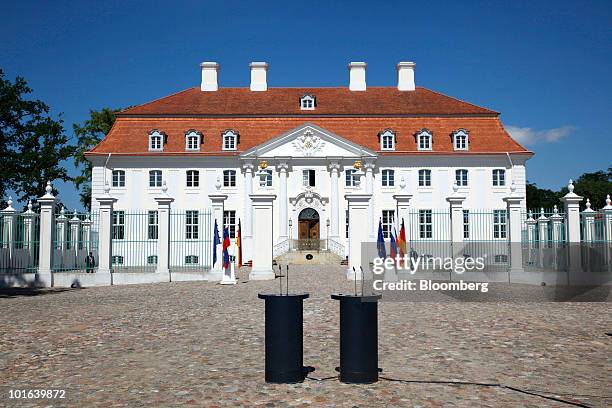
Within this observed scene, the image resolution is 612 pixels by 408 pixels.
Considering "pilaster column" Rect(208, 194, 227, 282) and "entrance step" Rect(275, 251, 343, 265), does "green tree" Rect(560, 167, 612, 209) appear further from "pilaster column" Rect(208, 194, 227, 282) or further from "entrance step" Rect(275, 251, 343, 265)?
"pilaster column" Rect(208, 194, 227, 282)

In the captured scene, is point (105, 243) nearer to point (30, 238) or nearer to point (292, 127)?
point (30, 238)

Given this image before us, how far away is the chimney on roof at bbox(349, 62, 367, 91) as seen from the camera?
4691cm

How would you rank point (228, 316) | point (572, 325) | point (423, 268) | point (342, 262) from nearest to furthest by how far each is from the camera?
point (572, 325), point (228, 316), point (423, 268), point (342, 262)

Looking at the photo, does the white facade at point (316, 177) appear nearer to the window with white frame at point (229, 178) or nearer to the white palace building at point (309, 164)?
the white palace building at point (309, 164)

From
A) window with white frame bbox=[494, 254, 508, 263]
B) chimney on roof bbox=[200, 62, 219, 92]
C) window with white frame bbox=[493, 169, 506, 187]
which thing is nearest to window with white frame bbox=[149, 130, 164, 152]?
chimney on roof bbox=[200, 62, 219, 92]

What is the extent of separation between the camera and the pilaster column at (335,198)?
39.9m

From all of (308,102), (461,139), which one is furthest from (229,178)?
(461,139)

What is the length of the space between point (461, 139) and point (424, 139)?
2529 millimetres

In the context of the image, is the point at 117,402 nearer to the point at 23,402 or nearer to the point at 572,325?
the point at 23,402

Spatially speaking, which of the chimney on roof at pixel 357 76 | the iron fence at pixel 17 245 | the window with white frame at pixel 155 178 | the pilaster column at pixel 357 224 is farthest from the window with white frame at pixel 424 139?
the iron fence at pixel 17 245

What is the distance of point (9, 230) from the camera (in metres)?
20.5

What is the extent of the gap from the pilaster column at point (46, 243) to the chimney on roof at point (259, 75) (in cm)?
2874

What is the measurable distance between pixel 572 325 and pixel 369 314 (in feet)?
18.6

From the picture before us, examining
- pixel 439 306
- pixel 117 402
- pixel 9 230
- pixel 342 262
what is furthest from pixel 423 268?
pixel 117 402
